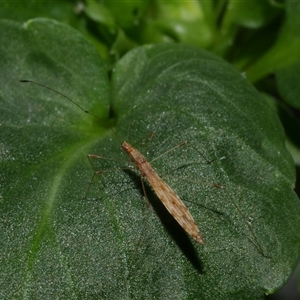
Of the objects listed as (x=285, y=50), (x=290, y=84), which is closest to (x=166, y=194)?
(x=290, y=84)

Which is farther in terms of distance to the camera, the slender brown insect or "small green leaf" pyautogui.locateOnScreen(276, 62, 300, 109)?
"small green leaf" pyautogui.locateOnScreen(276, 62, 300, 109)

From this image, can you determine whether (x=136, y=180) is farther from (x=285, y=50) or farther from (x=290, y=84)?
(x=285, y=50)

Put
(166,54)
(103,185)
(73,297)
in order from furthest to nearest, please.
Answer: (166,54) → (103,185) → (73,297)

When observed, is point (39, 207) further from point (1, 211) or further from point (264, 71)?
point (264, 71)

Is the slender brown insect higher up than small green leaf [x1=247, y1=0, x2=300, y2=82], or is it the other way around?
small green leaf [x1=247, y1=0, x2=300, y2=82]

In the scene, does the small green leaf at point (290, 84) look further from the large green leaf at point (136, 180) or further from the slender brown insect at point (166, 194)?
the slender brown insect at point (166, 194)

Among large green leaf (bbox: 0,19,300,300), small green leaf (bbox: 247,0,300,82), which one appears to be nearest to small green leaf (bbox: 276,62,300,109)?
small green leaf (bbox: 247,0,300,82)

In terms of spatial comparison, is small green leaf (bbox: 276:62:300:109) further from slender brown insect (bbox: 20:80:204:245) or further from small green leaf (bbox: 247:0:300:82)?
slender brown insect (bbox: 20:80:204:245)

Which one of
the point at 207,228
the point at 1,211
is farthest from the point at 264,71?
the point at 1,211
